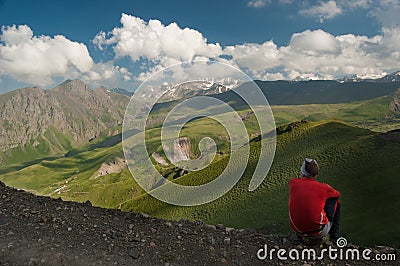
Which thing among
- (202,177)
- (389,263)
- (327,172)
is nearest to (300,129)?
(202,177)

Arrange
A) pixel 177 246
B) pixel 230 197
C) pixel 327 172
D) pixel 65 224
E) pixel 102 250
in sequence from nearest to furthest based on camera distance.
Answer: pixel 102 250 → pixel 177 246 → pixel 65 224 → pixel 327 172 → pixel 230 197

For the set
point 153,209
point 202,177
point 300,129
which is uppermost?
point 300,129

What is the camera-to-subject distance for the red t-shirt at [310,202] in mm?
9062

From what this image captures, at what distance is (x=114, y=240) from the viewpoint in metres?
9.76

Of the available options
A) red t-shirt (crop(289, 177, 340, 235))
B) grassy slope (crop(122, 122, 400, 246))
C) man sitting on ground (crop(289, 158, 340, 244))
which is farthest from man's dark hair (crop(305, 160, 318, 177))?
grassy slope (crop(122, 122, 400, 246))

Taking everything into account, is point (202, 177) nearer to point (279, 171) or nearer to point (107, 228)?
point (279, 171)

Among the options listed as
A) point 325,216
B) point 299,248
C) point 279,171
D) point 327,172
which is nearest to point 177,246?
point 299,248

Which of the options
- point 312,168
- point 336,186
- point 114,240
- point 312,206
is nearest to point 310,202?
point 312,206

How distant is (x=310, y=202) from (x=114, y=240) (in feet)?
20.3

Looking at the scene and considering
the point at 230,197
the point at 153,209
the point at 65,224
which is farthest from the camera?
the point at 153,209

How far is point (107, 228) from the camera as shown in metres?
10.6

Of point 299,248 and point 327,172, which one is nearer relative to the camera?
point 299,248

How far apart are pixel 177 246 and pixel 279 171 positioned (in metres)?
52.0

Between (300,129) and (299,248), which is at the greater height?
(300,129)
